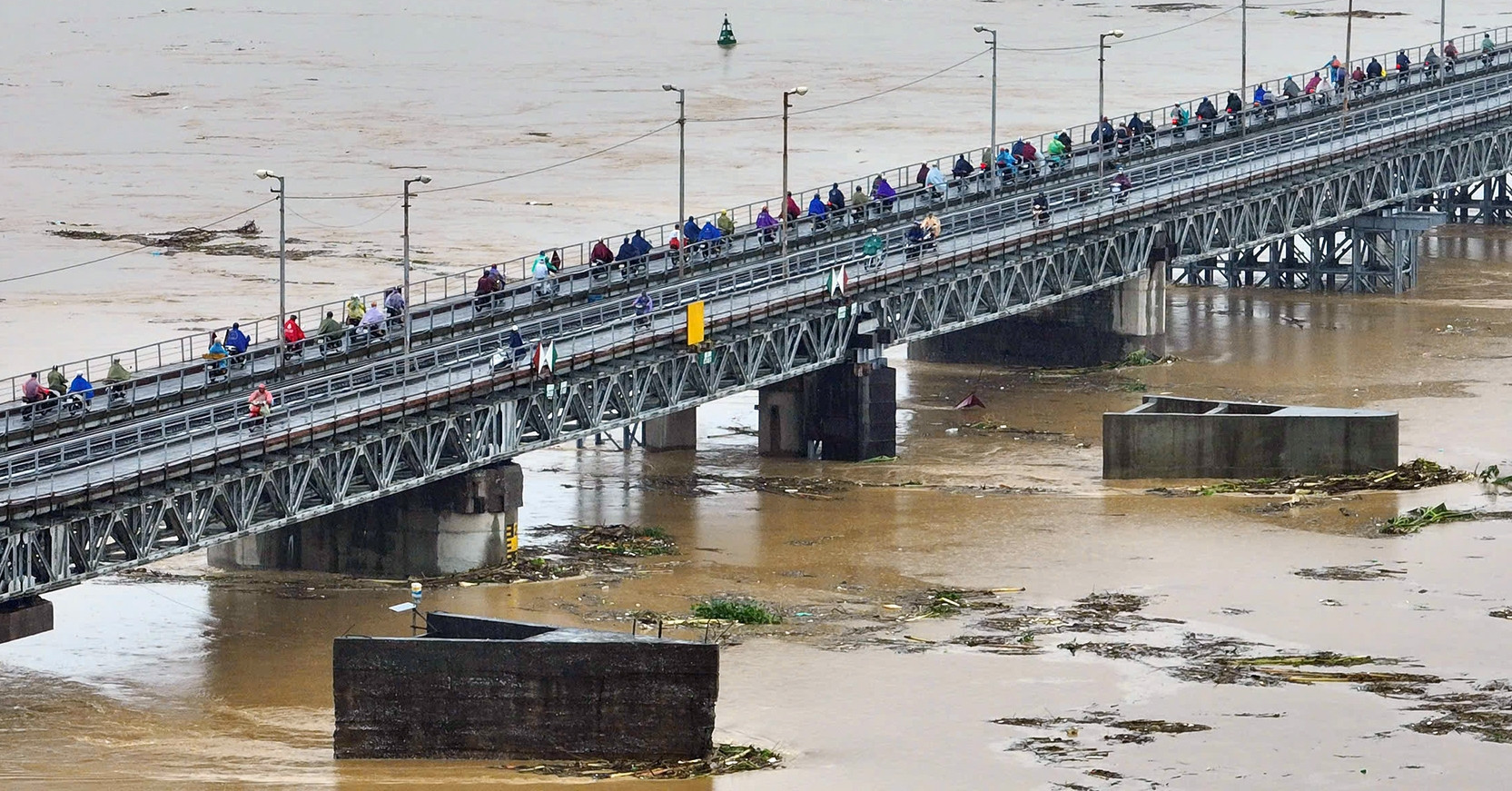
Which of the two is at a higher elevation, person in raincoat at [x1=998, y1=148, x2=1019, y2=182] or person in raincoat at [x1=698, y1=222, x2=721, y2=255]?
person in raincoat at [x1=998, y1=148, x2=1019, y2=182]

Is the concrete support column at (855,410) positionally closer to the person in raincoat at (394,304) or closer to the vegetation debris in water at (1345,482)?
the vegetation debris in water at (1345,482)

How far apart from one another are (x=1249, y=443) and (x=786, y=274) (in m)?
9.93

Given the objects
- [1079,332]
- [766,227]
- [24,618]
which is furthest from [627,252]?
[24,618]

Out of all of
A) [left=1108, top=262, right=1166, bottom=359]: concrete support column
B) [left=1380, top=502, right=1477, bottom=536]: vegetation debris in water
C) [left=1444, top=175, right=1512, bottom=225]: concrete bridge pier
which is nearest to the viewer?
[left=1380, top=502, right=1477, bottom=536]: vegetation debris in water

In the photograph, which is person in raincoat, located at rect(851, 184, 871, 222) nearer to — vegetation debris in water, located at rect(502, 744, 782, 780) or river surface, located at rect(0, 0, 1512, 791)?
river surface, located at rect(0, 0, 1512, 791)

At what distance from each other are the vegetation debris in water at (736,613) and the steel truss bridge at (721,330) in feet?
18.8

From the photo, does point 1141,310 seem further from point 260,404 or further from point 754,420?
point 260,404

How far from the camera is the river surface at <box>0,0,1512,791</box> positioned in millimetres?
38500

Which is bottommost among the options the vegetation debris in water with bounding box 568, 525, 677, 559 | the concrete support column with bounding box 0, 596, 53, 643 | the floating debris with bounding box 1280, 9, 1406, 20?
the concrete support column with bounding box 0, 596, 53, 643

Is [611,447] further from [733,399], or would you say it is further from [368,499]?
[368,499]

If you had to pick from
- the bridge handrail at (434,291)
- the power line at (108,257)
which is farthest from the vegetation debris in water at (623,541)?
the power line at (108,257)

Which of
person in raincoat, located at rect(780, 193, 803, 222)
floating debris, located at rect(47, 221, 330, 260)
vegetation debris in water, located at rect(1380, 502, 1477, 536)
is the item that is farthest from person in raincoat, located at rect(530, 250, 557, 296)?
floating debris, located at rect(47, 221, 330, 260)

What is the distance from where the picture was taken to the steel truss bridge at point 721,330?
141ft

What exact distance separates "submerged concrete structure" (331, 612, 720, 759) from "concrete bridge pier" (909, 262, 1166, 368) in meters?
38.5
